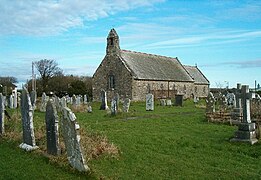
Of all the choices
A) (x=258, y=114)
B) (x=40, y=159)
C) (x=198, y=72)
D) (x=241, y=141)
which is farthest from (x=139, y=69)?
(x=40, y=159)

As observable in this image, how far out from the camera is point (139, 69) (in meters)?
42.6

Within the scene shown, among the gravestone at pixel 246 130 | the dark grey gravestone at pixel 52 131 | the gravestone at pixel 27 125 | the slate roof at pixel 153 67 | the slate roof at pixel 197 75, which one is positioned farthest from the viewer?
Result: the slate roof at pixel 197 75

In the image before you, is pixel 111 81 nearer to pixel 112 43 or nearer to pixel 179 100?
pixel 112 43

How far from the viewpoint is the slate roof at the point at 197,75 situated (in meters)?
57.3

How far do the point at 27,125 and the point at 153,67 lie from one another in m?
37.4

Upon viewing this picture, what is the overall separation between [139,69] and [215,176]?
35768 mm

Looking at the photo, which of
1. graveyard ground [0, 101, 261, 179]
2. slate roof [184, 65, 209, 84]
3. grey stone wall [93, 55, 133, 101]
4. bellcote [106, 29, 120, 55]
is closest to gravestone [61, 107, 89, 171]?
graveyard ground [0, 101, 261, 179]

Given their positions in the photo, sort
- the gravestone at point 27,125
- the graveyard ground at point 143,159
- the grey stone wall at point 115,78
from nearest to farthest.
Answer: the graveyard ground at point 143,159
the gravestone at point 27,125
the grey stone wall at point 115,78

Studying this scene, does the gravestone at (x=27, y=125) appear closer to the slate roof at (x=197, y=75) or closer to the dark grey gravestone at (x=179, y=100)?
the dark grey gravestone at (x=179, y=100)

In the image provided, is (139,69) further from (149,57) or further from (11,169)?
(11,169)

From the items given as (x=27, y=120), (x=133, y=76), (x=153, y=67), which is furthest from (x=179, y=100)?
(x=27, y=120)

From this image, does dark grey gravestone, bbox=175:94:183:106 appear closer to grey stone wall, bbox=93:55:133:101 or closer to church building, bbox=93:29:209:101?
church building, bbox=93:29:209:101

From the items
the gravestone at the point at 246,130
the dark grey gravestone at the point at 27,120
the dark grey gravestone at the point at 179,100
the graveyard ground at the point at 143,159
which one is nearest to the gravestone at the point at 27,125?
the dark grey gravestone at the point at 27,120

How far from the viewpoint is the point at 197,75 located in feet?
195
